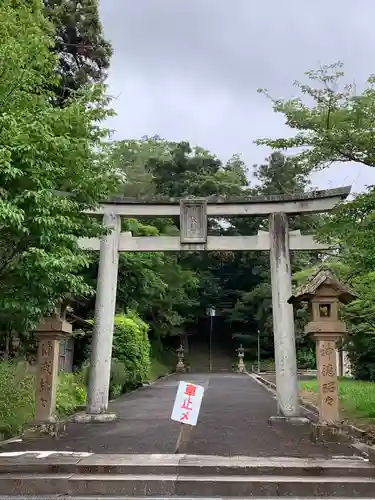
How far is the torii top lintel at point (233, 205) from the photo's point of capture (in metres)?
14.1

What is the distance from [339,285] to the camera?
432 inches

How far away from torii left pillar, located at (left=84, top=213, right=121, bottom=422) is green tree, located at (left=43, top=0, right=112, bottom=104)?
889 centimetres

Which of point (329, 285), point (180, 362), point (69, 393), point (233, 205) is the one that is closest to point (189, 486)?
point (329, 285)

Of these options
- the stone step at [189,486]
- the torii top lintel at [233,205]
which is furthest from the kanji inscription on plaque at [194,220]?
the stone step at [189,486]

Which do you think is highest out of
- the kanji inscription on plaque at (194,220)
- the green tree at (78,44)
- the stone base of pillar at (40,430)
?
the green tree at (78,44)

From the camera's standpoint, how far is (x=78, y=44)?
21.9 m

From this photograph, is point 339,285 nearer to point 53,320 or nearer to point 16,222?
point 53,320

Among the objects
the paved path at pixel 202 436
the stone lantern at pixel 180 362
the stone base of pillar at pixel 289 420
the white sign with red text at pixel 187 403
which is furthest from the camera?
the stone lantern at pixel 180 362

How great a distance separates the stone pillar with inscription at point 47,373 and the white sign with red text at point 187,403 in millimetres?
3521

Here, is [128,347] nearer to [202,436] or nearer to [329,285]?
[202,436]

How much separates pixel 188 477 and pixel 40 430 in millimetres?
4571

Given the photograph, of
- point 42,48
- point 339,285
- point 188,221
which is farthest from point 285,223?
point 42,48

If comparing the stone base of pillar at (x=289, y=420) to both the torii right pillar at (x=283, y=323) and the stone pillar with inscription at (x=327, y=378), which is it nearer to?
the torii right pillar at (x=283, y=323)

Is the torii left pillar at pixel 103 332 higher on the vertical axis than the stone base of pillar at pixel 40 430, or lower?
higher
